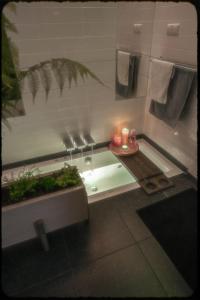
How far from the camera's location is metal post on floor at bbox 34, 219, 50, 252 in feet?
3.53

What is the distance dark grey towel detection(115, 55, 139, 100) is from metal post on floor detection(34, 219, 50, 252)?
1404mm

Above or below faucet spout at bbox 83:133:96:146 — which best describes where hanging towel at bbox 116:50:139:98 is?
above

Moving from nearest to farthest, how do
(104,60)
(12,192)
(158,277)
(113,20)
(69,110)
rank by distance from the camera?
1. (12,192)
2. (158,277)
3. (113,20)
4. (104,60)
5. (69,110)

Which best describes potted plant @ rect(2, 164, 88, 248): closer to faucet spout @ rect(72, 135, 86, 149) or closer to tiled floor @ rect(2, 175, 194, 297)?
tiled floor @ rect(2, 175, 194, 297)

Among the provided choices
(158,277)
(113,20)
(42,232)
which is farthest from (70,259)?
(113,20)

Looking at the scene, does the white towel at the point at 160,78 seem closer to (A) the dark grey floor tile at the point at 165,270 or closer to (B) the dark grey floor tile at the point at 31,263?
(A) the dark grey floor tile at the point at 165,270

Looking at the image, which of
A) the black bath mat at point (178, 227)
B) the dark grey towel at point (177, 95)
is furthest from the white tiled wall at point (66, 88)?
the black bath mat at point (178, 227)

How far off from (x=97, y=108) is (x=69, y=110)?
11.2 inches

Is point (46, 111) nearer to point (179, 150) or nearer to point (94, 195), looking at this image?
point (94, 195)

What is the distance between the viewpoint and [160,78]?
5.49 ft

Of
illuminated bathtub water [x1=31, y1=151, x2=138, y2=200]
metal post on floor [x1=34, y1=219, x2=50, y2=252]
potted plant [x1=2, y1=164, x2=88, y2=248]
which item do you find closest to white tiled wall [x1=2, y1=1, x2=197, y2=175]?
illuminated bathtub water [x1=31, y1=151, x2=138, y2=200]

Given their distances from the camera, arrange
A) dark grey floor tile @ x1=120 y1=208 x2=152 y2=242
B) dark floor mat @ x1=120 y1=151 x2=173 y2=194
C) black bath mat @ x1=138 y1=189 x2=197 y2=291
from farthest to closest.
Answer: dark floor mat @ x1=120 y1=151 x2=173 y2=194 < dark grey floor tile @ x1=120 y1=208 x2=152 y2=242 < black bath mat @ x1=138 y1=189 x2=197 y2=291

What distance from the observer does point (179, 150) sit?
1.80 meters

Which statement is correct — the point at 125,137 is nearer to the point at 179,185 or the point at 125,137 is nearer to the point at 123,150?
the point at 123,150
